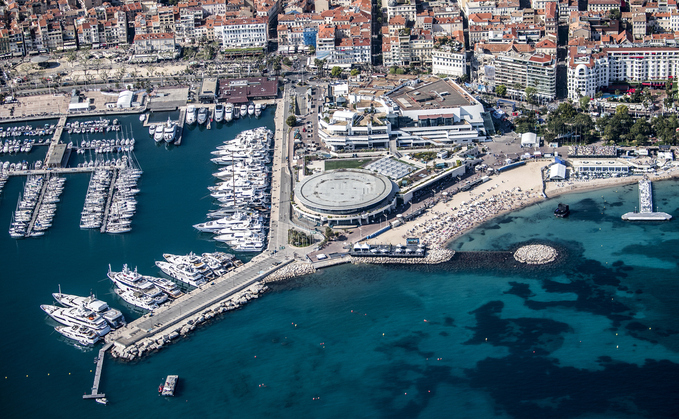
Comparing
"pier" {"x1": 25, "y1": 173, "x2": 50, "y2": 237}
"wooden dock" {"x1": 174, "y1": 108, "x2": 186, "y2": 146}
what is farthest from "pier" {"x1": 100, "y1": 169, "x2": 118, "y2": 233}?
"wooden dock" {"x1": 174, "y1": 108, "x2": 186, "y2": 146}

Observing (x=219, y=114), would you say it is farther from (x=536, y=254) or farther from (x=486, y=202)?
(x=536, y=254)

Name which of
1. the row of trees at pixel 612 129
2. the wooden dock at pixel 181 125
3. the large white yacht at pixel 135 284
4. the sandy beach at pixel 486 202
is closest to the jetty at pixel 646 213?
the sandy beach at pixel 486 202

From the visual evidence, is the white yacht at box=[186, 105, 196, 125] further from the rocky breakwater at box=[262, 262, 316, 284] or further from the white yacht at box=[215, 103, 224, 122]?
the rocky breakwater at box=[262, 262, 316, 284]

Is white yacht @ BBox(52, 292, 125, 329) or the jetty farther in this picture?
the jetty

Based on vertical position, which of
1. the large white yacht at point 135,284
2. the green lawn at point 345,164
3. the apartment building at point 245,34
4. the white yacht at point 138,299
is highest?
the apartment building at point 245,34

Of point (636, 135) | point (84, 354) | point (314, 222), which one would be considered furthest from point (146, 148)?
point (636, 135)

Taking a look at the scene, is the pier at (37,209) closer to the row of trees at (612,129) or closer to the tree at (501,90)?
the row of trees at (612,129)

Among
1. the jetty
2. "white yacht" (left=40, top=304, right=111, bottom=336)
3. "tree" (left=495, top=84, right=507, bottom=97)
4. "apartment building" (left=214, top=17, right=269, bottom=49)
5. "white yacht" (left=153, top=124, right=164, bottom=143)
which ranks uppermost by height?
"apartment building" (left=214, top=17, right=269, bottom=49)
